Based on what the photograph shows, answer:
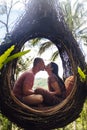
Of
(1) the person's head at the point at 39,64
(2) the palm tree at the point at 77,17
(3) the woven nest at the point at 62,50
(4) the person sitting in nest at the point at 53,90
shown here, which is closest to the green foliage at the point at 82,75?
(3) the woven nest at the point at 62,50

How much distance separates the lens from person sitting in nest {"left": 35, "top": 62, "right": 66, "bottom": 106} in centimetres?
329

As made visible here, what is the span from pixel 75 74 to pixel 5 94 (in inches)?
28.3

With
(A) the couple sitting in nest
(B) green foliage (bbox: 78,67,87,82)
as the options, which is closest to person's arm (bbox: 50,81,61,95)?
(A) the couple sitting in nest

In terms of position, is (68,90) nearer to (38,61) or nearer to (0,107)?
(38,61)

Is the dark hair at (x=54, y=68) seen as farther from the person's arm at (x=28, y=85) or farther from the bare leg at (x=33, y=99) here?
the bare leg at (x=33, y=99)

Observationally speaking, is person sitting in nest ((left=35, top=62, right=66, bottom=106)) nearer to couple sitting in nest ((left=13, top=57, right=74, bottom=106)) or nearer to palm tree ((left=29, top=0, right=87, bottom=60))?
couple sitting in nest ((left=13, top=57, right=74, bottom=106))

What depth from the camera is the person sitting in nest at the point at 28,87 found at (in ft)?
10.7

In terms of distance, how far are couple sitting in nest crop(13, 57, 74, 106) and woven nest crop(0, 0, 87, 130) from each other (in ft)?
0.23

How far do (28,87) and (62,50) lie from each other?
609 millimetres

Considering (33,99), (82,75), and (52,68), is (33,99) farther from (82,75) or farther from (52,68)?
(82,75)

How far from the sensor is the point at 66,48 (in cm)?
352

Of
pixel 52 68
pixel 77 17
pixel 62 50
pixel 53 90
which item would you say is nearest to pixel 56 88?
pixel 53 90

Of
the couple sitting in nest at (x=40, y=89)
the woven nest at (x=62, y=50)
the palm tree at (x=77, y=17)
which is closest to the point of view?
the woven nest at (x=62, y=50)

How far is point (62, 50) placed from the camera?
3.70 meters
